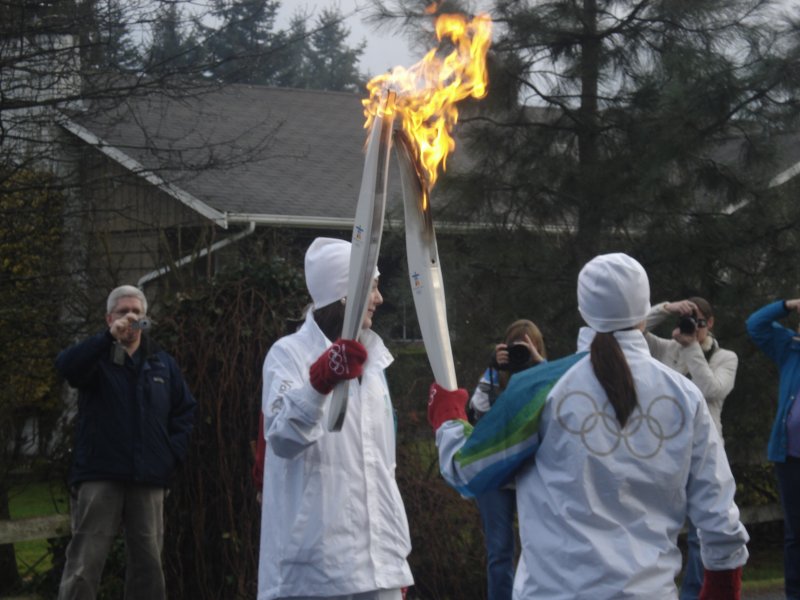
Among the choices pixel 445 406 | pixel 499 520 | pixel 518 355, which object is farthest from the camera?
pixel 499 520

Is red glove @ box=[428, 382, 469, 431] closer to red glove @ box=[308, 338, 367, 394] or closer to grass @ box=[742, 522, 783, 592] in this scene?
red glove @ box=[308, 338, 367, 394]

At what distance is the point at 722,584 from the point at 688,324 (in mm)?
3578

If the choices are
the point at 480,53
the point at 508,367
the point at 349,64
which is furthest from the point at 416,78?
the point at 349,64

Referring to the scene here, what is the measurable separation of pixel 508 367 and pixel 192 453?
2.56m

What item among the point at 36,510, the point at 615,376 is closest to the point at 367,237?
the point at 615,376

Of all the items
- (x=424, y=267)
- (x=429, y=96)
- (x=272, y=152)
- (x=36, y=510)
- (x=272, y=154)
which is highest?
(x=272, y=152)

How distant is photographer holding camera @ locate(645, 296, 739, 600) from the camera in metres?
7.39

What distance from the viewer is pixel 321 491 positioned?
4.68 m

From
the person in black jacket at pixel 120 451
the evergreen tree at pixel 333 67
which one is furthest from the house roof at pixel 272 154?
the evergreen tree at pixel 333 67

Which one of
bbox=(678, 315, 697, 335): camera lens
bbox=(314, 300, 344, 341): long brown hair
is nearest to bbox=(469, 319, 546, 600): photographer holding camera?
bbox=(678, 315, 697, 335): camera lens

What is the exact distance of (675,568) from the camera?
3838 millimetres

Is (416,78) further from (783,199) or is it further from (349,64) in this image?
(349,64)

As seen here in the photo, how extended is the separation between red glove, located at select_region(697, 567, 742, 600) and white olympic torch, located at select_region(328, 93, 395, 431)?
1.42 m

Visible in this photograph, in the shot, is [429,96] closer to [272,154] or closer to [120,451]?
[120,451]
